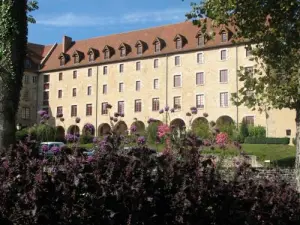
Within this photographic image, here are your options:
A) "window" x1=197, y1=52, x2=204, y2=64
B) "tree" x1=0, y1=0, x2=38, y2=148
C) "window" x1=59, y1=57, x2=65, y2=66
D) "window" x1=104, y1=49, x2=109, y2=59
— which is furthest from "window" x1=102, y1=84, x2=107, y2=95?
"tree" x1=0, y1=0, x2=38, y2=148

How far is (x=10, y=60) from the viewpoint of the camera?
346 inches

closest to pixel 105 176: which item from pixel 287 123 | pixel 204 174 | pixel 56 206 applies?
pixel 56 206

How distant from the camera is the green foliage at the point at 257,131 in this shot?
45.1 meters

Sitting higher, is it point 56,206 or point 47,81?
point 47,81

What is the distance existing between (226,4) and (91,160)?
30.4ft

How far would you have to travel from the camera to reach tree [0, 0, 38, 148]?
8.69 meters

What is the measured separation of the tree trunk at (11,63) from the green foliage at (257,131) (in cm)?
3821

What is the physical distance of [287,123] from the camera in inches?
1809

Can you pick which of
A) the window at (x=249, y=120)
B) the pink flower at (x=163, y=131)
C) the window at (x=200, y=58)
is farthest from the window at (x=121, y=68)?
the pink flower at (x=163, y=131)

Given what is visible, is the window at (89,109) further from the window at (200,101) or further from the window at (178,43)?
the window at (200,101)

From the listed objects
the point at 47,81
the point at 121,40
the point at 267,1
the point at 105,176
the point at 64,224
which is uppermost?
the point at 121,40

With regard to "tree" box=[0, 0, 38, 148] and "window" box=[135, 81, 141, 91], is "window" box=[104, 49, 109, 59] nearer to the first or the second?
"window" box=[135, 81, 141, 91]

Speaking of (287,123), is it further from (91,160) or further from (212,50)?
(91,160)

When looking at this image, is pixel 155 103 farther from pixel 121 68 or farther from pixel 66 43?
pixel 66 43
